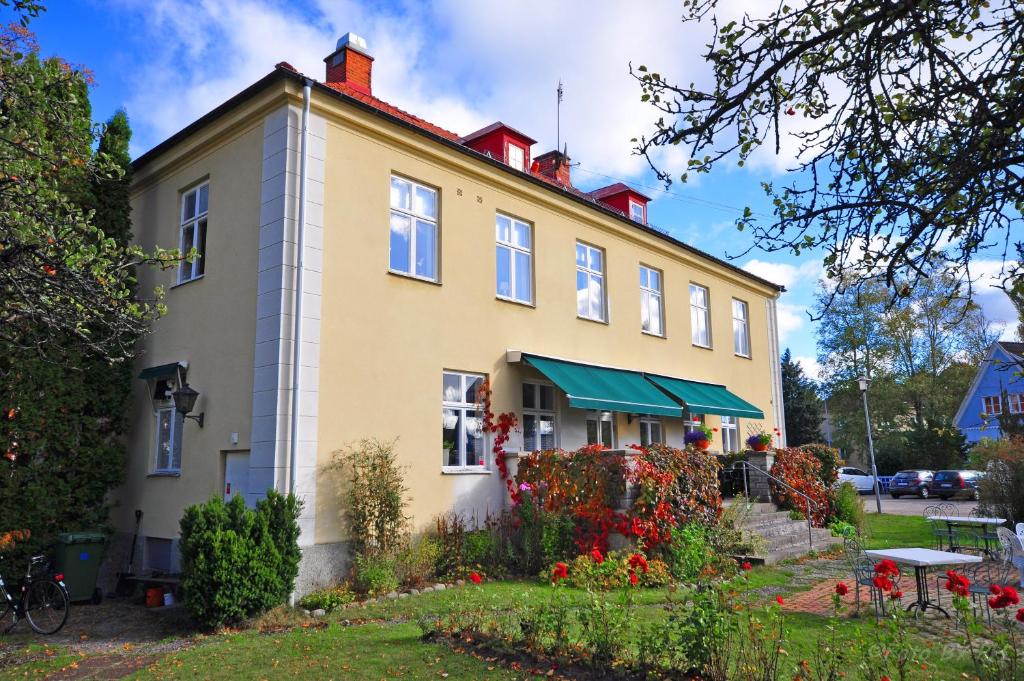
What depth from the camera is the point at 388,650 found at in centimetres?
704

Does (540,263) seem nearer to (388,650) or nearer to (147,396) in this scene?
(147,396)

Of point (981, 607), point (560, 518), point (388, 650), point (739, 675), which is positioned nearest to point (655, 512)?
point (560, 518)

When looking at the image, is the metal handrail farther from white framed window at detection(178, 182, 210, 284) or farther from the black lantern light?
white framed window at detection(178, 182, 210, 284)

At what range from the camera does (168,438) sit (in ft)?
41.9

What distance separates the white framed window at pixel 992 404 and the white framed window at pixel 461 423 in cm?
4163

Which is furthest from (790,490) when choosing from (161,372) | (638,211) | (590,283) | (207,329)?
(161,372)

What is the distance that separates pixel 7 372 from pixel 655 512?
413 inches

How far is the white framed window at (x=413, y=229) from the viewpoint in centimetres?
1250

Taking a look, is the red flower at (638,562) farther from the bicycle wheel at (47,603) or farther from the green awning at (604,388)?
the bicycle wheel at (47,603)

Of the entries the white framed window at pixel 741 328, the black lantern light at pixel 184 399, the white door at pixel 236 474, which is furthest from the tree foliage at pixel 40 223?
the white framed window at pixel 741 328

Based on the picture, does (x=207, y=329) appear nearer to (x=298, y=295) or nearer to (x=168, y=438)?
(x=168, y=438)

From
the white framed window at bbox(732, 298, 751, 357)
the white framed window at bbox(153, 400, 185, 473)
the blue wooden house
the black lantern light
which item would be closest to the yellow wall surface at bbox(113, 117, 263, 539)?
the white framed window at bbox(153, 400, 185, 473)

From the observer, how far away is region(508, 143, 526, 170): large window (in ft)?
54.5

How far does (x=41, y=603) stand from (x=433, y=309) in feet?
23.2
